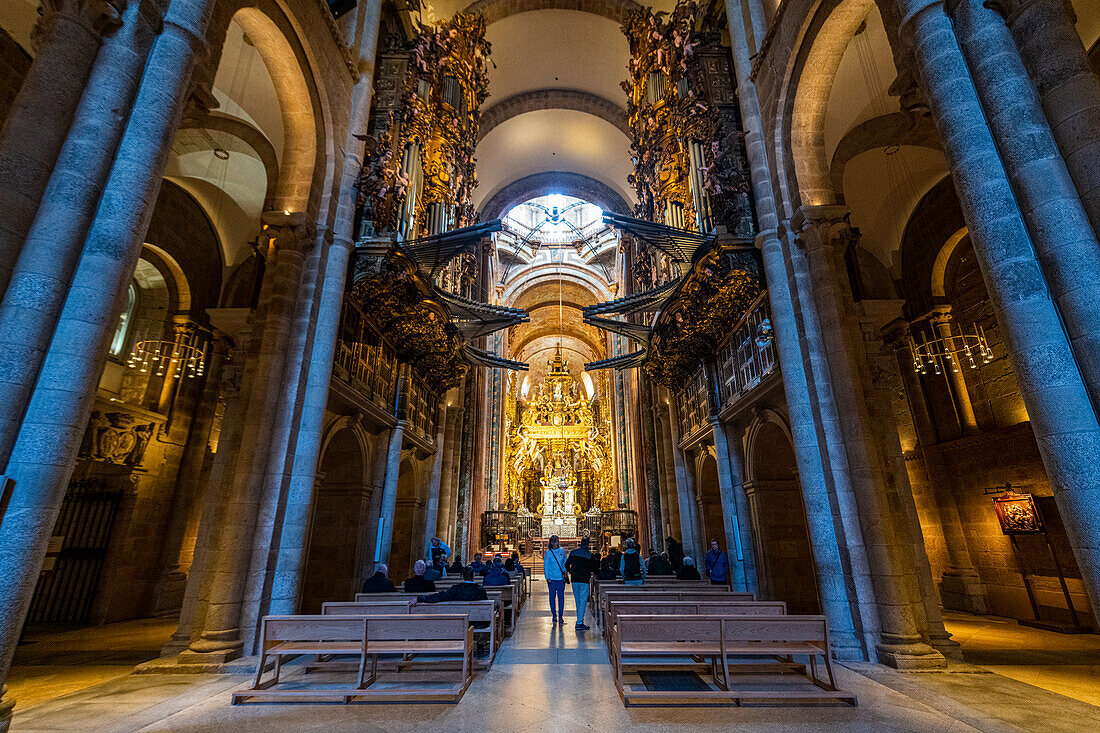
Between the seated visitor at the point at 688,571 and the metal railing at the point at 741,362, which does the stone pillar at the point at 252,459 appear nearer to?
the seated visitor at the point at 688,571

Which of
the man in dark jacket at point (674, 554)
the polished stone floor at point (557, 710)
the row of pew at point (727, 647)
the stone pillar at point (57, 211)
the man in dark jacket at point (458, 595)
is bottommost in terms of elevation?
the polished stone floor at point (557, 710)

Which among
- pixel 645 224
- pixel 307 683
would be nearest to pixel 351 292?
pixel 645 224

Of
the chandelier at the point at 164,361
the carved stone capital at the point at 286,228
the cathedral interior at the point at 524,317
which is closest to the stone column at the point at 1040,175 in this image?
the cathedral interior at the point at 524,317

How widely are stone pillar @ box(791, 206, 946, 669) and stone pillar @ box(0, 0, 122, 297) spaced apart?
838cm

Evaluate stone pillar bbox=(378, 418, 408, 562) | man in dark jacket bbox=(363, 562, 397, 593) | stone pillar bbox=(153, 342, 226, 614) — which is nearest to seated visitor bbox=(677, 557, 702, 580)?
man in dark jacket bbox=(363, 562, 397, 593)

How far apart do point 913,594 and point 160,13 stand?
10.1m

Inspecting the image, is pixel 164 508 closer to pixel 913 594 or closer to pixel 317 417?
pixel 317 417

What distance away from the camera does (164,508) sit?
11836 millimetres

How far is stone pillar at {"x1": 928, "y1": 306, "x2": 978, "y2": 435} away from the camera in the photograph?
11273 millimetres

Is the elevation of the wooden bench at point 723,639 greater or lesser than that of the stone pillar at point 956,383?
lesser

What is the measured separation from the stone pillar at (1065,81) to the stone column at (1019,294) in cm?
36

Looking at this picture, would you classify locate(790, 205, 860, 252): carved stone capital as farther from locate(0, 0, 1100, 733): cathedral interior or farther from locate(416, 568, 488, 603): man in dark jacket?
locate(416, 568, 488, 603): man in dark jacket

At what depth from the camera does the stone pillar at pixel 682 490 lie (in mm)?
14297

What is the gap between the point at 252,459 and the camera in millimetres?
6746
